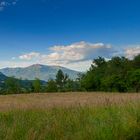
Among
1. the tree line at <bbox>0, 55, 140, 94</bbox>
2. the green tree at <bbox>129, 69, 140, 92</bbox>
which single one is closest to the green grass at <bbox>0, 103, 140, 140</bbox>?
the tree line at <bbox>0, 55, 140, 94</bbox>

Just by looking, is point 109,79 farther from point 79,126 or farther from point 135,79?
point 79,126

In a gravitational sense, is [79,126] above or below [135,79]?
below

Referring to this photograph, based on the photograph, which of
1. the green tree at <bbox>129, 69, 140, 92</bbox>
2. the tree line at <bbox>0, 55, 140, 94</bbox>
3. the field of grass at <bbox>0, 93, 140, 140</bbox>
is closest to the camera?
the field of grass at <bbox>0, 93, 140, 140</bbox>

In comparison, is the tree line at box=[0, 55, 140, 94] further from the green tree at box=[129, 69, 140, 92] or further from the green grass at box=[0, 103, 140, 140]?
the green grass at box=[0, 103, 140, 140]

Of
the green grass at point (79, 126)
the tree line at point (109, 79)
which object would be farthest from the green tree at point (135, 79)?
the green grass at point (79, 126)

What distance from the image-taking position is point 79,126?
24.5ft

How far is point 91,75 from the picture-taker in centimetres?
8912

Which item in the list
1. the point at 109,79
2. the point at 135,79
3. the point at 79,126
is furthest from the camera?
the point at 109,79

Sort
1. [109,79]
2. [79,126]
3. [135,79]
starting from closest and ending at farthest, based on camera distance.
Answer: [79,126] < [135,79] < [109,79]

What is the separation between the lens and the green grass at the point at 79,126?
6.69 metres

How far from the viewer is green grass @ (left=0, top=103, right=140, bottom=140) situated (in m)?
6.69

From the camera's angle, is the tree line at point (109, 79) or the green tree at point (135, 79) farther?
the tree line at point (109, 79)

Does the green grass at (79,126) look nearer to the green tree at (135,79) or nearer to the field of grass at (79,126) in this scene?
the field of grass at (79,126)

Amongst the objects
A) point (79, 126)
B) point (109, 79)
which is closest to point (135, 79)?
point (109, 79)
